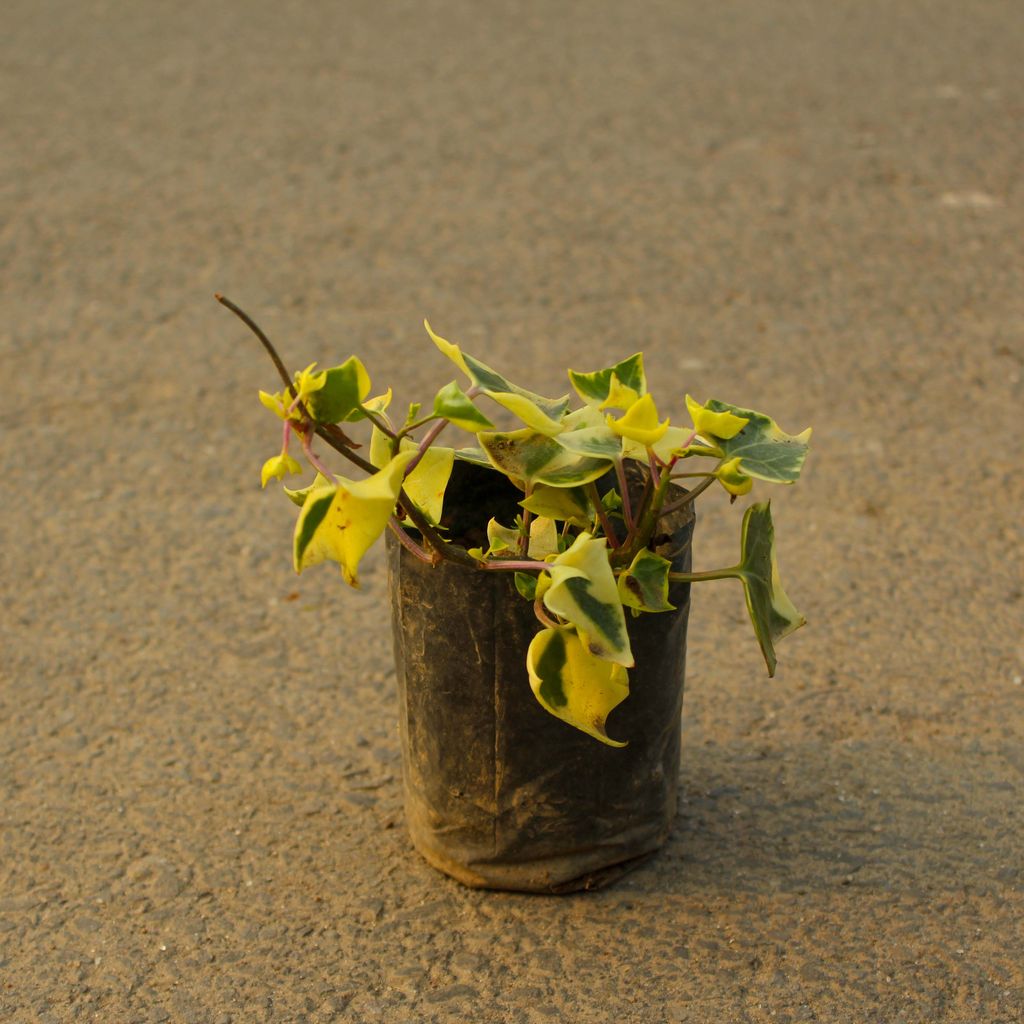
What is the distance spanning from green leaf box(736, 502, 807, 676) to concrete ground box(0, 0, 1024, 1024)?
436 mm

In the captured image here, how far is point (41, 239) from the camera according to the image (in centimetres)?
394

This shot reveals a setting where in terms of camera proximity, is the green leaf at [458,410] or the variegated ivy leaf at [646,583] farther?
the variegated ivy leaf at [646,583]

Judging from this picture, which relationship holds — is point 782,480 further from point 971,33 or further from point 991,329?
point 971,33

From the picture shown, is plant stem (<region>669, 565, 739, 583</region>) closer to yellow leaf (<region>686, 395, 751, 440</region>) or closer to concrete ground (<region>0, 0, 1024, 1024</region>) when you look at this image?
yellow leaf (<region>686, 395, 751, 440</region>)

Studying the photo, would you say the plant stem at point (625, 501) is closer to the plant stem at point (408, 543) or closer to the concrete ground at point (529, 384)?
the plant stem at point (408, 543)

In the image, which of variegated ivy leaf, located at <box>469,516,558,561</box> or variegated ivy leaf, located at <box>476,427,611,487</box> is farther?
variegated ivy leaf, located at <box>469,516,558,561</box>

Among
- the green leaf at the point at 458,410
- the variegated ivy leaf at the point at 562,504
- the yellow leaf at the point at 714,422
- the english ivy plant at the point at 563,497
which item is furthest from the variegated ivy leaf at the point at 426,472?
the yellow leaf at the point at 714,422

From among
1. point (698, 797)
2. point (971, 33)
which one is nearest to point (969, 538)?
point (698, 797)

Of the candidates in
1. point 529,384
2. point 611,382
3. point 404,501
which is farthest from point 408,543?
point 529,384

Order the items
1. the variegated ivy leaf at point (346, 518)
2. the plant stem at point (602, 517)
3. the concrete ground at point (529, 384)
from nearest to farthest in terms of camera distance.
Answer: the variegated ivy leaf at point (346, 518) < the plant stem at point (602, 517) < the concrete ground at point (529, 384)

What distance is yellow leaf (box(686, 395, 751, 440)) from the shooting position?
1.55m

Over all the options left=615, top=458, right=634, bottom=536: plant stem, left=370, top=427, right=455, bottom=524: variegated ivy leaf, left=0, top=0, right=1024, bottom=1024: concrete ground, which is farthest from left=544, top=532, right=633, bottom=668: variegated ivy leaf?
left=0, top=0, right=1024, bottom=1024: concrete ground

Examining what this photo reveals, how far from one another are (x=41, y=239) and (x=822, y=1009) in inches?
123

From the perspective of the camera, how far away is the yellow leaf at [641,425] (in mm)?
1517
